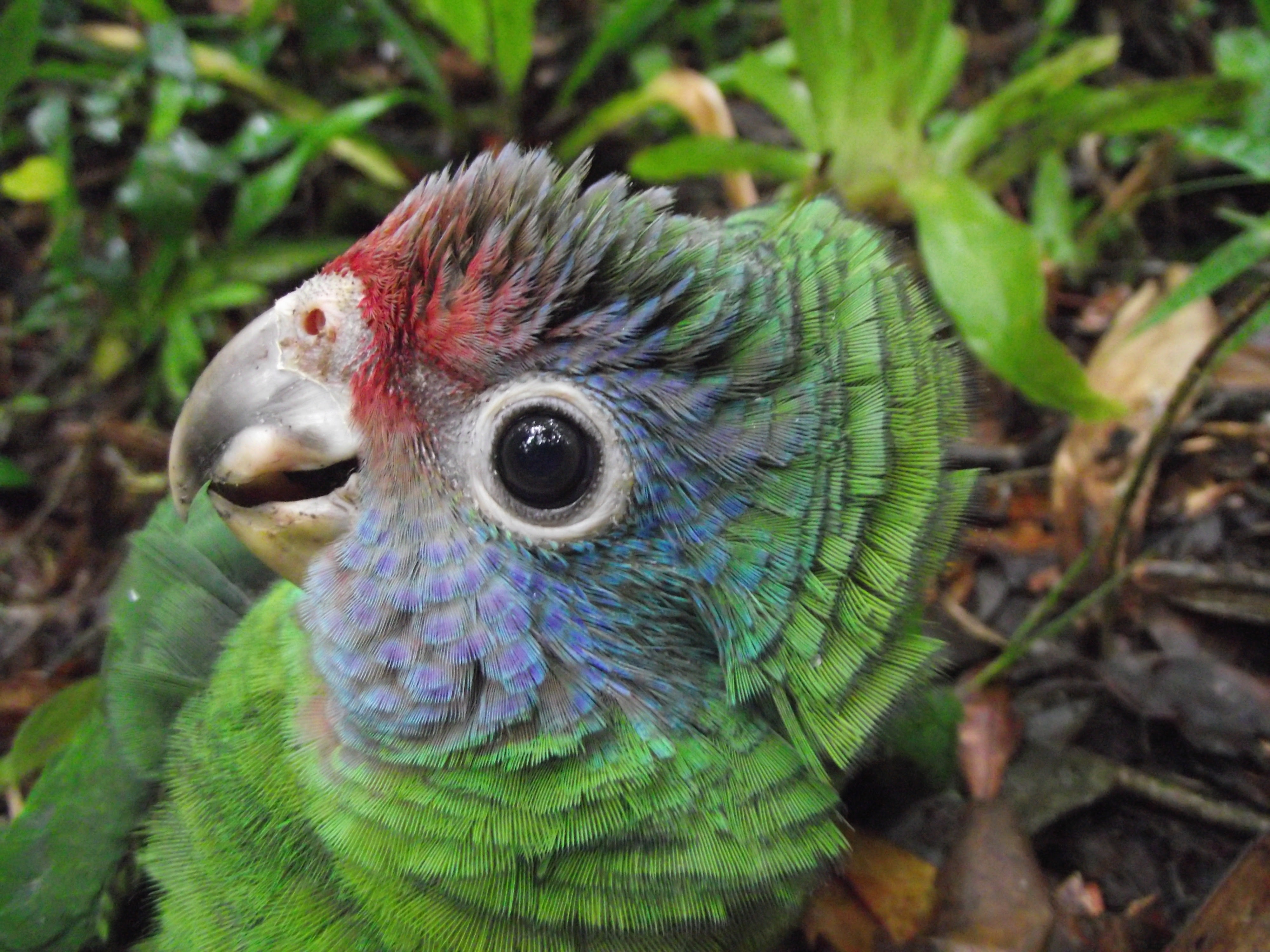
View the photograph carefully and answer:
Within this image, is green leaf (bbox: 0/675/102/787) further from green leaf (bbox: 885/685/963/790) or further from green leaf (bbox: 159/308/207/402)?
green leaf (bbox: 885/685/963/790)

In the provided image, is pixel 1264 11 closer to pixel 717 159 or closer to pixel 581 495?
pixel 717 159

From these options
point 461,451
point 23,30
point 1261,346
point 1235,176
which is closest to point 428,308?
point 461,451

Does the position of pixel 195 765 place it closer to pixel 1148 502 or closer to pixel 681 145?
pixel 681 145

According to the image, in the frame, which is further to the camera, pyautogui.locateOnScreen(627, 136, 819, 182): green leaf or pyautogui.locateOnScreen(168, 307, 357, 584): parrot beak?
pyautogui.locateOnScreen(627, 136, 819, 182): green leaf

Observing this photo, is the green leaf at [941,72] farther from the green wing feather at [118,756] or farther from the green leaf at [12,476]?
the green leaf at [12,476]

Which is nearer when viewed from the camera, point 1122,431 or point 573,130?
point 1122,431

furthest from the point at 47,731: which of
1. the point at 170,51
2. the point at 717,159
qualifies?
the point at 717,159

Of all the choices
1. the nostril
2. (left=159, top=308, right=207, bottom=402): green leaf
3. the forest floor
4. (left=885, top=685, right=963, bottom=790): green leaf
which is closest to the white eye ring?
the nostril
